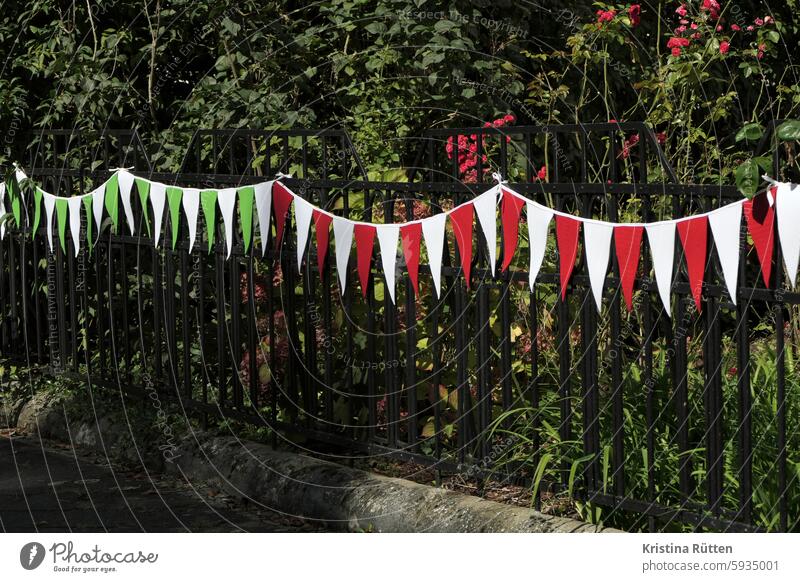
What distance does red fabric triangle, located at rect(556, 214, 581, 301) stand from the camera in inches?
189

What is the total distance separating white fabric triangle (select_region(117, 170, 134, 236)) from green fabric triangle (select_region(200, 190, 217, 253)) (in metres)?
0.74

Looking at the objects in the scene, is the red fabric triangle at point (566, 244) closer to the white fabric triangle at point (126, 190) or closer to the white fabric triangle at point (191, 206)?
the white fabric triangle at point (191, 206)

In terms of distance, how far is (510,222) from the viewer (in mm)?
5102

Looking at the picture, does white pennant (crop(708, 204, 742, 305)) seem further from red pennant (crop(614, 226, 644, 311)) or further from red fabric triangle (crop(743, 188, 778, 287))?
red pennant (crop(614, 226, 644, 311))

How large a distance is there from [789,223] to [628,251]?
26.7 inches

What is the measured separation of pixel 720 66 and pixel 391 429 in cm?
466

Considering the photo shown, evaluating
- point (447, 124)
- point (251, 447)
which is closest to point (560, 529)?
point (251, 447)

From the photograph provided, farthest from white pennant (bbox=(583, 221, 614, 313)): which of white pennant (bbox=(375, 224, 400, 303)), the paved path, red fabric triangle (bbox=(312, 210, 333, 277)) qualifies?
the paved path

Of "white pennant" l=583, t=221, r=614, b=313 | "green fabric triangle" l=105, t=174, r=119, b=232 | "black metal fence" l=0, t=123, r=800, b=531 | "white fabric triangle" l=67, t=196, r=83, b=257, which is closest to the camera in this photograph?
"black metal fence" l=0, t=123, r=800, b=531

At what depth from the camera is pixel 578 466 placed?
500cm

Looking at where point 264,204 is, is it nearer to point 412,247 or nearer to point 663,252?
point 412,247

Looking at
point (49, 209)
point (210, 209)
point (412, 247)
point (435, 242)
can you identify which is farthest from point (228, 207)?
point (49, 209)

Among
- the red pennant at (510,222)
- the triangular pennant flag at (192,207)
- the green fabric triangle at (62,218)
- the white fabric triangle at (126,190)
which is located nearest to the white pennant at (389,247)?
the red pennant at (510,222)

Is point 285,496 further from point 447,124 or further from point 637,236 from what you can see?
point 447,124
